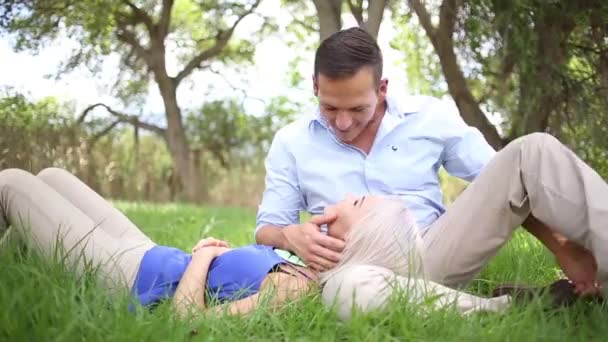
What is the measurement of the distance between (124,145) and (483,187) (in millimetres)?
9256

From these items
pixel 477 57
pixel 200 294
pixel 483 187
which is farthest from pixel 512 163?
pixel 477 57

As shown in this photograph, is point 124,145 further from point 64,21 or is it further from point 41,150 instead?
point 41,150

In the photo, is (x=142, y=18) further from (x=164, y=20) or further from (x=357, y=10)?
(x=357, y=10)

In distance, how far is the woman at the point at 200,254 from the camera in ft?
7.54

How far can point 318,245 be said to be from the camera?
2.38 m

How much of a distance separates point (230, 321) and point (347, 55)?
96 centimetres

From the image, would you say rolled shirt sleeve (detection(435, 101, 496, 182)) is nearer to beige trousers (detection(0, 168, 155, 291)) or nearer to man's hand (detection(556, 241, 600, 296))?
man's hand (detection(556, 241, 600, 296))

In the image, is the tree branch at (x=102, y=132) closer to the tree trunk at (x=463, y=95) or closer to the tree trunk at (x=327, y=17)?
the tree trunk at (x=327, y=17)

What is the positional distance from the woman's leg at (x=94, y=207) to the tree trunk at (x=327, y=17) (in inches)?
137

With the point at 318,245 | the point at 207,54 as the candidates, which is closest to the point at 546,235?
the point at 318,245

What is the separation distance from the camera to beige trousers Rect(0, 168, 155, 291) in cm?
247

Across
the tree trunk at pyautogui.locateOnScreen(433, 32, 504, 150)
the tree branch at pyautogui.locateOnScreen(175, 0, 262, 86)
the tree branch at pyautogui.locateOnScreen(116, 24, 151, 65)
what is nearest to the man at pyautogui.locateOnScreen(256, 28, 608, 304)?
the tree trunk at pyautogui.locateOnScreen(433, 32, 504, 150)

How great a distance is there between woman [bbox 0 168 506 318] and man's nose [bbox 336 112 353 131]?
0.30 meters

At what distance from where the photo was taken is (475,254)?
2416 mm
